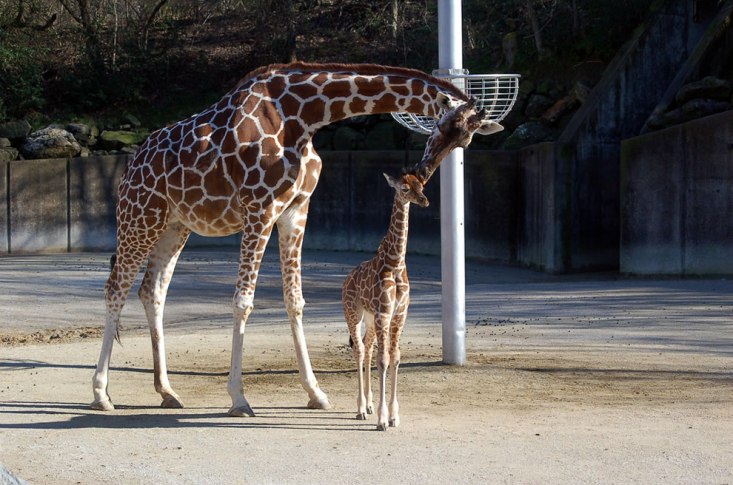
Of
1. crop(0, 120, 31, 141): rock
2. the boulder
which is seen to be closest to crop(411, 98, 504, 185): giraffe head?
crop(0, 120, 31, 141): rock

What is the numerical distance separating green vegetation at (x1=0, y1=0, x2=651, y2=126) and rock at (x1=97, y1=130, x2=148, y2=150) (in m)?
1.50

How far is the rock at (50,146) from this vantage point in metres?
22.7

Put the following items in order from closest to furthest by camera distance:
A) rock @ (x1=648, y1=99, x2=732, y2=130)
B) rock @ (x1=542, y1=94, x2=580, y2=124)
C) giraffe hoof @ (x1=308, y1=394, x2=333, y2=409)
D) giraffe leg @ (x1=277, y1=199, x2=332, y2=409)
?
giraffe hoof @ (x1=308, y1=394, x2=333, y2=409)
giraffe leg @ (x1=277, y1=199, x2=332, y2=409)
rock @ (x1=648, y1=99, x2=732, y2=130)
rock @ (x1=542, y1=94, x2=580, y2=124)

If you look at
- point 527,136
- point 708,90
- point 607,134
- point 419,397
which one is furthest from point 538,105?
point 419,397

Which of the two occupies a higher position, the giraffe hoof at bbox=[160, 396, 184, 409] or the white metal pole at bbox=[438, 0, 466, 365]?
the white metal pole at bbox=[438, 0, 466, 365]

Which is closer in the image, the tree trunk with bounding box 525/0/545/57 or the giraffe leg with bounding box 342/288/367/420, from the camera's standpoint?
the giraffe leg with bounding box 342/288/367/420

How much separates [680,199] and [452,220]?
803cm

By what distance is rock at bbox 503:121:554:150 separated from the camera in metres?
21.2

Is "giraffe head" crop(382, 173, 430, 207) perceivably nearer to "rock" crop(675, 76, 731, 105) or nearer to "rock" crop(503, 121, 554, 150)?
"rock" crop(675, 76, 731, 105)

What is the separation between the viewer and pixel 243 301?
791 centimetres

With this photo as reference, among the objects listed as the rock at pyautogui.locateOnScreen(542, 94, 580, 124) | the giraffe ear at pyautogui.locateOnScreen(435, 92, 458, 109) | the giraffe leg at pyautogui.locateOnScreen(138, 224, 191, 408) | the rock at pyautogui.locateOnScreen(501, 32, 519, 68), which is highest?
the rock at pyautogui.locateOnScreen(501, 32, 519, 68)

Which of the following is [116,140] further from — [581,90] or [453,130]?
Answer: [453,130]

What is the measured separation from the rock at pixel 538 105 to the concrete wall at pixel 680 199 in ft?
15.3

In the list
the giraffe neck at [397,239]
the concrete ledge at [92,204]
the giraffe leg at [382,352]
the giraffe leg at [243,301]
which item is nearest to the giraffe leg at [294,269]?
the giraffe leg at [243,301]
